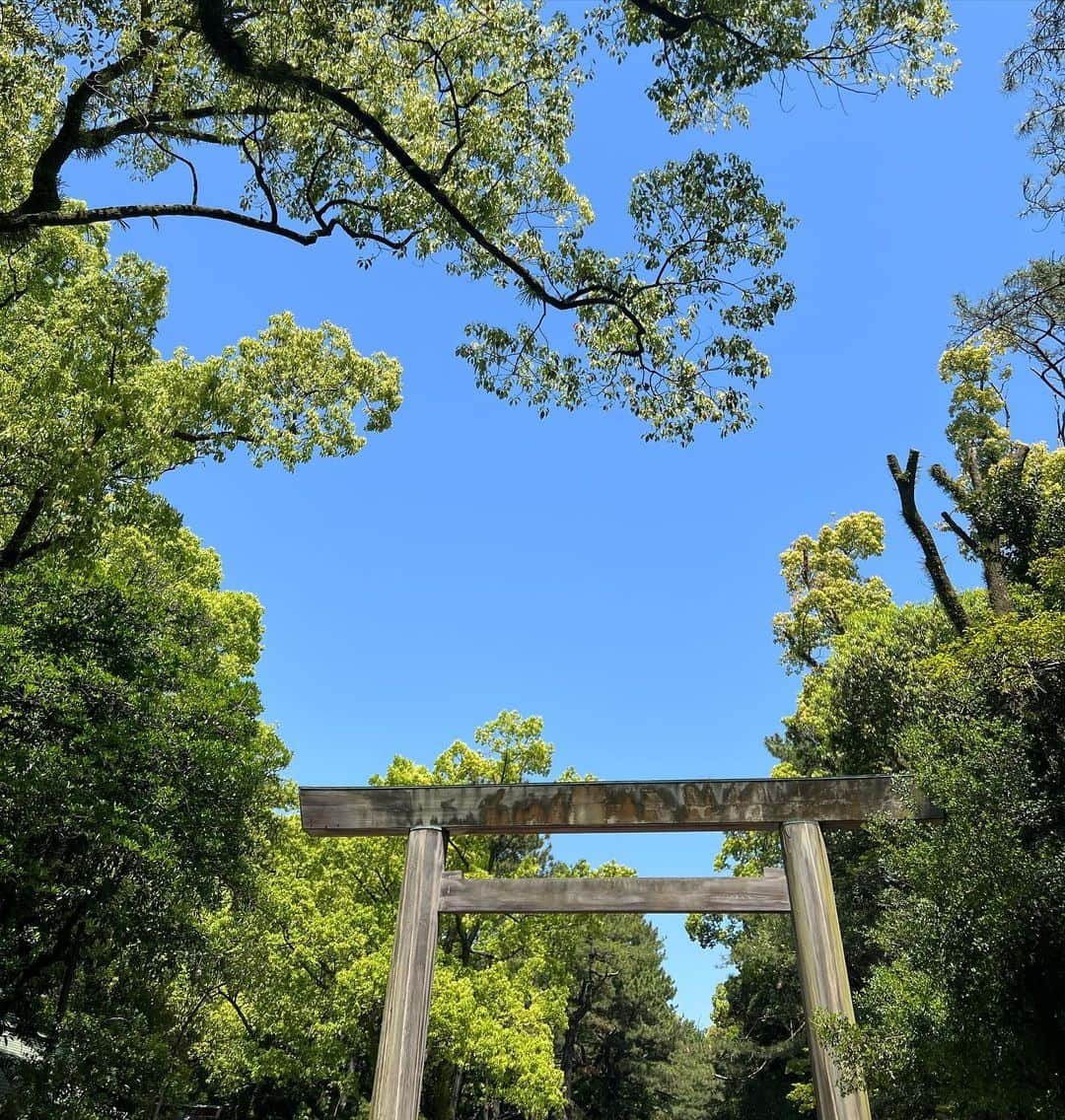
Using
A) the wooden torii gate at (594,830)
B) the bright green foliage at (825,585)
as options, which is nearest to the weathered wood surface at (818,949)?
the wooden torii gate at (594,830)

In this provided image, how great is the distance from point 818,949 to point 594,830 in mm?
1849

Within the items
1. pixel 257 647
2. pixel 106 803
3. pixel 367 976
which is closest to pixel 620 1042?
pixel 367 976

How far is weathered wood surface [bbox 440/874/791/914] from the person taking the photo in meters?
6.19

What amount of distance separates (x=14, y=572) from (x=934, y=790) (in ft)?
27.5

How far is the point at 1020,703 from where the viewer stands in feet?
19.1

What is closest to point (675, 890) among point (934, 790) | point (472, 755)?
point (934, 790)

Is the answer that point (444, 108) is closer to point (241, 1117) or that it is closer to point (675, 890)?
point (675, 890)

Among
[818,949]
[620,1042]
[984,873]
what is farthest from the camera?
[620,1042]

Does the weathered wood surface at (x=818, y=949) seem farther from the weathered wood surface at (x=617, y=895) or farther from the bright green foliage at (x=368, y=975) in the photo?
the bright green foliage at (x=368, y=975)

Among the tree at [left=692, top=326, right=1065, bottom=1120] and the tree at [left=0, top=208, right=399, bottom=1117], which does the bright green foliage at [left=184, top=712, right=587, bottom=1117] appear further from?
the tree at [left=692, top=326, right=1065, bottom=1120]

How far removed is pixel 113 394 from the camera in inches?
309

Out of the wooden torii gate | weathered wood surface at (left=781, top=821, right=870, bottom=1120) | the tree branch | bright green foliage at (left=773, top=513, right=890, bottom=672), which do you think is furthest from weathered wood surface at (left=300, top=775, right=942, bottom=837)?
bright green foliage at (left=773, top=513, right=890, bottom=672)

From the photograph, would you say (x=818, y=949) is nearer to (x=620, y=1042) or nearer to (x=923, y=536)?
(x=923, y=536)

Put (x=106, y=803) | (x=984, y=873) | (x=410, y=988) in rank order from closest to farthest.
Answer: (x=984, y=873) < (x=410, y=988) < (x=106, y=803)
